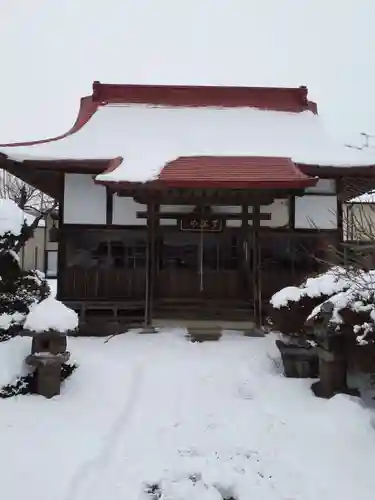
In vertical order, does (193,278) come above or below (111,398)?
above

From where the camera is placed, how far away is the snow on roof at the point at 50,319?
5.82 meters

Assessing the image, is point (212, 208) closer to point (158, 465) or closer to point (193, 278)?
point (193, 278)

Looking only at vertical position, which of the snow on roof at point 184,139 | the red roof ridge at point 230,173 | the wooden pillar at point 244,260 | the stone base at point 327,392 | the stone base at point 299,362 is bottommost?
the stone base at point 327,392

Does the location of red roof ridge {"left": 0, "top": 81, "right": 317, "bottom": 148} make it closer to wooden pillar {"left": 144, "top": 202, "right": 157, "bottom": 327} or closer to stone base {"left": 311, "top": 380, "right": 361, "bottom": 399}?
wooden pillar {"left": 144, "top": 202, "right": 157, "bottom": 327}

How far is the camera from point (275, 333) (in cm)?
941

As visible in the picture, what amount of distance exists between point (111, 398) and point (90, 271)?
473 cm

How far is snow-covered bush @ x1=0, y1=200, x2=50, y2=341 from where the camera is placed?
280 inches

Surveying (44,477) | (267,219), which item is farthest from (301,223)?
(44,477)

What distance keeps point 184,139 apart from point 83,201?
2.88 m

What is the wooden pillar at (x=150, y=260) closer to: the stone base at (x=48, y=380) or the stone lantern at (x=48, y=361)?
the stone lantern at (x=48, y=361)

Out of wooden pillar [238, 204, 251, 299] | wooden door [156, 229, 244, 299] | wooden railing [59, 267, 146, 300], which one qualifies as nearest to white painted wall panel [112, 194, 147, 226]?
wooden door [156, 229, 244, 299]

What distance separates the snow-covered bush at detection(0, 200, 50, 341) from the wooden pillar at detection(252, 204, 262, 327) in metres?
4.36

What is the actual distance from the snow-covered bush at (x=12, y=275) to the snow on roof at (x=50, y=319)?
126 cm

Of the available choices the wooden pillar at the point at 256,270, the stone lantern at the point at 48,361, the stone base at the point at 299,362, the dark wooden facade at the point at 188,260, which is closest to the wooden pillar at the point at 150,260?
the dark wooden facade at the point at 188,260
